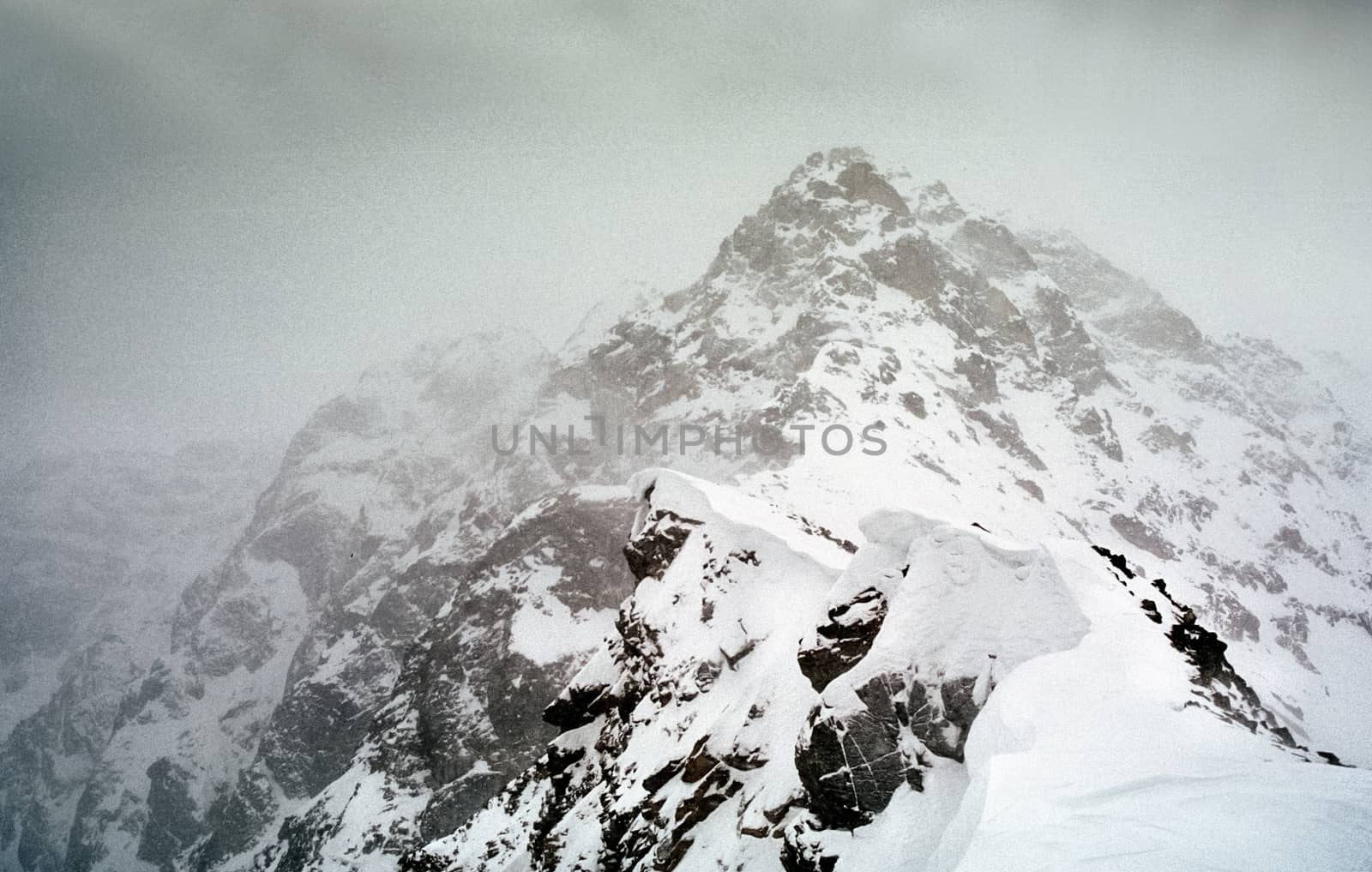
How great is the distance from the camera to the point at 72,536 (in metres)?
190

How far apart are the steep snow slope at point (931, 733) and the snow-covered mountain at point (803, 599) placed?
0.08m

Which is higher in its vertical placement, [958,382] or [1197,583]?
[958,382]

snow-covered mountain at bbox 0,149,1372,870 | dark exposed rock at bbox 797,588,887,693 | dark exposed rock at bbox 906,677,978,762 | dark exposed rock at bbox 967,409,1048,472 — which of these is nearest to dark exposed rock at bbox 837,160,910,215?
snow-covered mountain at bbox 0,149,1372,870

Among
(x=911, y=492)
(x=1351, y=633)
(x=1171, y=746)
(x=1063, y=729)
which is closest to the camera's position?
(x=1171, y=746)

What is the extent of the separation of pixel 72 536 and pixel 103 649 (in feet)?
266

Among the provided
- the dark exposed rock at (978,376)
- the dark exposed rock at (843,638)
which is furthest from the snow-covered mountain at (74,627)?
the dark exposed rock at (843,638)

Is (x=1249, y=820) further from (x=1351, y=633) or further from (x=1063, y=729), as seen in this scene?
(x=1351, y=633)

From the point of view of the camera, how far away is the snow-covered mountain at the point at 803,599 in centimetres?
1123

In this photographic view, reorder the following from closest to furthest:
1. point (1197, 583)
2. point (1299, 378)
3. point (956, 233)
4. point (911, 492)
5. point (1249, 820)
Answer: point (1249, 820)
point (911, 492)
point (1197, 583)
point (956, 233)
point (1299, 378)

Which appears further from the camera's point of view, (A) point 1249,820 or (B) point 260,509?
(B) point 260,509

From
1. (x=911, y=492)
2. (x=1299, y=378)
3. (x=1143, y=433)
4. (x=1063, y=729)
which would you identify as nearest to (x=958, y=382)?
(x=911, y=492)

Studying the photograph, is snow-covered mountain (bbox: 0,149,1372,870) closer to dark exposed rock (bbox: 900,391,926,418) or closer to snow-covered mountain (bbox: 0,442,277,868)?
dark exposed rock (bbox: 900,391,926,418)

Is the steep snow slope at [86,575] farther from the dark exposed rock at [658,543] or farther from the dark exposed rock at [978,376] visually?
the dark exposed rock at [978,376]

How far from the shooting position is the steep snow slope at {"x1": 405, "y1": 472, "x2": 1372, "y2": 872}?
23.4 feet
